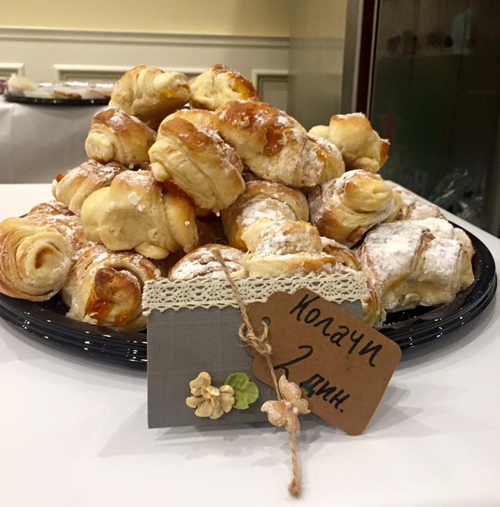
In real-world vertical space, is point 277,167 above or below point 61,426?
above

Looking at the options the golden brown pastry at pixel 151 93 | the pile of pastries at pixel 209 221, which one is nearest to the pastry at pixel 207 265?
the pile of pastries at pixel 209 221

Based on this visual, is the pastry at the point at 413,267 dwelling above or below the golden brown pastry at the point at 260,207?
below

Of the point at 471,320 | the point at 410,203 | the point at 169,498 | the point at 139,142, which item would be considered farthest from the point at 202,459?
the point at 410,203

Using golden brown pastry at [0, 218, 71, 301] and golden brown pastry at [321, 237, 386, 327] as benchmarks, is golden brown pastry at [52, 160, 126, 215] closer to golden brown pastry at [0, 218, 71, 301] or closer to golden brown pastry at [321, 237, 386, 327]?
golden brown pastry at [0, 218, 71, 301]

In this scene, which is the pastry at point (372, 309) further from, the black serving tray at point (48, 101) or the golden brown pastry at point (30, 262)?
the black serving tray at point (48, 101)

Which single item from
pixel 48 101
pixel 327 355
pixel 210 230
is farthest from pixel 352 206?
pixel 48 101

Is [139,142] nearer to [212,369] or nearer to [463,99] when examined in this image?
[212,369]

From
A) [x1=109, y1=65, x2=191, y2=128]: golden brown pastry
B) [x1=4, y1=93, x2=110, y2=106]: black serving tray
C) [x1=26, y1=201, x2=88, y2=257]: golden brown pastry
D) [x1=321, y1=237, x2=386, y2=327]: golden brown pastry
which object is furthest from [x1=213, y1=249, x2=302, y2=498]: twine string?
[x1=4, y1=93, x2=110, y2=106]: black serving tray
